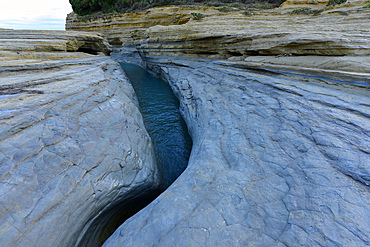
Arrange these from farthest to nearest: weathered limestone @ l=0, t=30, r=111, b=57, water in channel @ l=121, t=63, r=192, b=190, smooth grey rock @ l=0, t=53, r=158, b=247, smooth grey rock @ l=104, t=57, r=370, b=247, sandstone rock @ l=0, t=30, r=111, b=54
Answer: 1. sandstone rock @ l=0, t=30, r=111, b=54
2. weathered limestone @ l=0, t=30, r=111, b=57
3. water in channel @ l=121, t=63, r=192, b=190
4. smooth grey rock @ l=0, t=53, r=158, b=247
5. smooth grey rock @ l=104, t=57, r=370, b=247

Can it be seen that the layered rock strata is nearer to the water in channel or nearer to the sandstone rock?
the water in channel

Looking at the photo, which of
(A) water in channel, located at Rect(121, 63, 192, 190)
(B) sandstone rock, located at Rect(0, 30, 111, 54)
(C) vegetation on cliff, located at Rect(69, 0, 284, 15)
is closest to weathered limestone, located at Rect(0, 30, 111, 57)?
(B) sandstone rock, located at Rect(0, 30, 111, 54)

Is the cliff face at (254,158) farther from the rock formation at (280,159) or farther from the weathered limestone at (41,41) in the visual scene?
the weathered limestone at (41,41)

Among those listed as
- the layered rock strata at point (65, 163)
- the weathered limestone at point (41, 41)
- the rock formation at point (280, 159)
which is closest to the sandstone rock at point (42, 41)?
the weathered limestone at point (41, 41)

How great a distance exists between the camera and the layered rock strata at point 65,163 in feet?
7.84

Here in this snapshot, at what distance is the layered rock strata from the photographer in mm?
2389

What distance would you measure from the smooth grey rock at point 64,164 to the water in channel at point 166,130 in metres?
0.76

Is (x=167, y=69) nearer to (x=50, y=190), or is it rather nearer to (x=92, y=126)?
(x=92, y=126)

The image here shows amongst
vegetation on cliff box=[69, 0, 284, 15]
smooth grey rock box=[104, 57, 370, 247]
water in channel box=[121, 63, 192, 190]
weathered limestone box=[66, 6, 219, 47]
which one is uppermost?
vegetation on cliff box=[69, 0, 284, 15]

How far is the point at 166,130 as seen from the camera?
7.12m

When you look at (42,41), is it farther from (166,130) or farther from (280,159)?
(280,159)

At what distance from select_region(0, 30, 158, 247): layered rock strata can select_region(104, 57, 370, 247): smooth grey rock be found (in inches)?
28.3

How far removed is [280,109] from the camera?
15.0 ft

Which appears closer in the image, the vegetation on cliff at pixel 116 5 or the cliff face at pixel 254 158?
the cliff face at pixel 254 158
